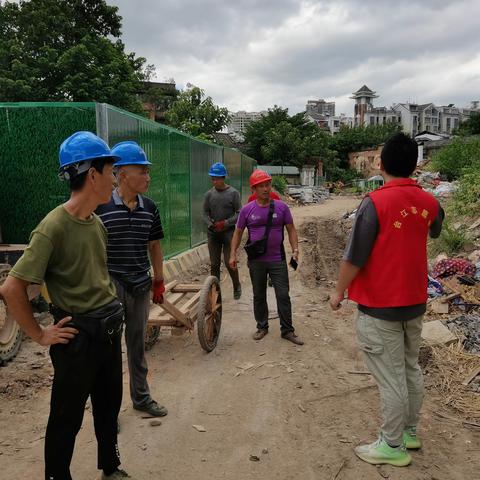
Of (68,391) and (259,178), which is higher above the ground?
(259,178)

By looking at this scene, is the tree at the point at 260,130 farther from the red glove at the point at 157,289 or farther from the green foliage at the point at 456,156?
the red glove at the point at 157,289

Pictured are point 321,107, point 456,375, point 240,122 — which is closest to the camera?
point 456,375

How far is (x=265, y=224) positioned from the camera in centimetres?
546

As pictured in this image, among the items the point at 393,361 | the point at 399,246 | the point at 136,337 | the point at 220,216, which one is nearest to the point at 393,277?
the point at 399,246

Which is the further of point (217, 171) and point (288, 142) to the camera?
point (288, 142)

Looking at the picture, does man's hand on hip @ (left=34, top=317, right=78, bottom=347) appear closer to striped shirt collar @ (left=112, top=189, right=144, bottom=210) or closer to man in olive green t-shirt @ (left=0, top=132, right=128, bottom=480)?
man in olive green t-shirt @ (left=0, top=132, right=128, bottom=480)

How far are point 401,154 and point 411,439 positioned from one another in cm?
206

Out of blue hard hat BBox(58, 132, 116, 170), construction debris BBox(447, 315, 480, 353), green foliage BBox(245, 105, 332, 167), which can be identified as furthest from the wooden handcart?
green foliage BBox(245, 105, 332, 167)

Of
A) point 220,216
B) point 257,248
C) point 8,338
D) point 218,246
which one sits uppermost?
point 220,216

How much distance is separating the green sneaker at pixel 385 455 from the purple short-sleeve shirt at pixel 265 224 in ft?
8.73

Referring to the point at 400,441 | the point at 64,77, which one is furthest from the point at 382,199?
the point at 64,77

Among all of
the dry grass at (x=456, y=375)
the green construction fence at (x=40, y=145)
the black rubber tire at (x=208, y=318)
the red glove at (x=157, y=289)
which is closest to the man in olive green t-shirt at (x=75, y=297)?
the red glove at (x=157, y=289)

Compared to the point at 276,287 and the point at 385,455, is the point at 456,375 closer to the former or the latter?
the point at 385,455

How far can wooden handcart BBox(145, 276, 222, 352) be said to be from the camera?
4.95 metres
